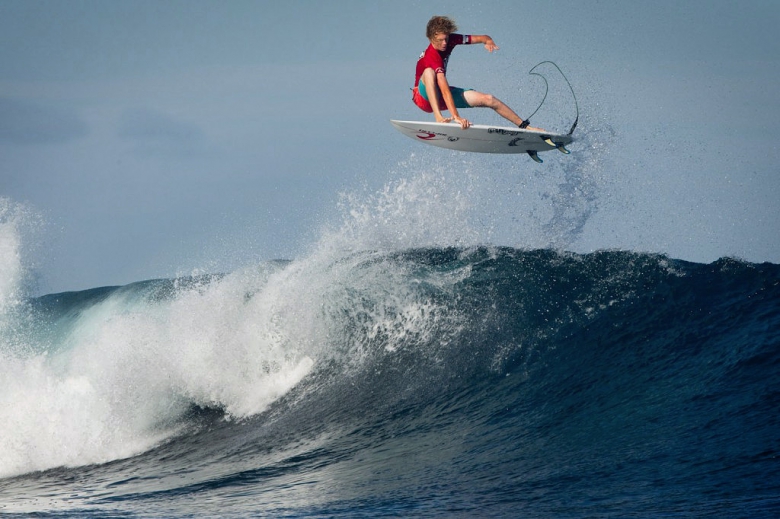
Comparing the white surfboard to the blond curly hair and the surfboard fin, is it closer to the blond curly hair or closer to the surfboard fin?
the surfboard fin

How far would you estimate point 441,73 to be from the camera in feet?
28.6

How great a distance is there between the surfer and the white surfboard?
0.22m

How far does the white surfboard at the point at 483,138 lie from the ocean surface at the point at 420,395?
1.55m

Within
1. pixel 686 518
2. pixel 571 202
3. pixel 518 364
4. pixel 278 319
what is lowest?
pixel 686 518

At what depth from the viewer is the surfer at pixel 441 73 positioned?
343 inches

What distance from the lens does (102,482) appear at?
279 inches

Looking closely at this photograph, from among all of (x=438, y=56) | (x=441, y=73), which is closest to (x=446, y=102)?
(x=441, y=73)

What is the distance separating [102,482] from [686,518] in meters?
5.49

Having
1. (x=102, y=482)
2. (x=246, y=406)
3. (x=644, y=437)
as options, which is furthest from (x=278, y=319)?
(x=644, y=437)

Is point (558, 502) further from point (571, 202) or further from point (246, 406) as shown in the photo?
point (571, 202)

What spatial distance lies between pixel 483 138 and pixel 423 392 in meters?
3.44

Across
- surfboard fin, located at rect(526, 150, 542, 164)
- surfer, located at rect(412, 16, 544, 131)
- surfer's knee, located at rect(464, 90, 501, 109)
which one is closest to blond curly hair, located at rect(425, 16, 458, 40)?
surfer, located at rect(412, 16, 544, 131)

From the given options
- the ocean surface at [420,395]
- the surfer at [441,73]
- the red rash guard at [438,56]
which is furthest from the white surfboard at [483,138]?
the ocean surface at [420,395]

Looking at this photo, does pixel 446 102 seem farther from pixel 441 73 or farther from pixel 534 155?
pixel 534 155
